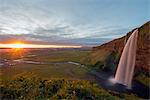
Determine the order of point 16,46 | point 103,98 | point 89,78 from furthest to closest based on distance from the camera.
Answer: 1. point 16,46
2. point 89,78
3. point 103,98

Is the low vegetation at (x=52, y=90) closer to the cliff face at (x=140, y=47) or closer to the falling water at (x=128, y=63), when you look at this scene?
the falling water at (x=128, y=63)

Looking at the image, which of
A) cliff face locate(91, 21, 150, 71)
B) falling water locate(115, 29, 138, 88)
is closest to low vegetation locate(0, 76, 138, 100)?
falling water locate(115, 29, 138, 88)

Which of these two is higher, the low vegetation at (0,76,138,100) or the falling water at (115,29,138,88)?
the falling water at (115,29,138,88)

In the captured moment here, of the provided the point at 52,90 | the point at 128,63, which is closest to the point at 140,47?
the point at 128,63

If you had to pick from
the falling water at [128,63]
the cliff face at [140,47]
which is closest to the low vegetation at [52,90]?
the falling water at [128,63]

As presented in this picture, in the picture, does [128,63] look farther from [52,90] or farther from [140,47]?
[52,90]

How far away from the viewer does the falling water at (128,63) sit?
3.74 m

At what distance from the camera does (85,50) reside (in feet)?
13.2

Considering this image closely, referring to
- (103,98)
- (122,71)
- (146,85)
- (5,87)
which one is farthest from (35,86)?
(146,85)

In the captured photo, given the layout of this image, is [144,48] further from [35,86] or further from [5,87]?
[5,87]

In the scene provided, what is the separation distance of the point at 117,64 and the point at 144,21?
0.66 m

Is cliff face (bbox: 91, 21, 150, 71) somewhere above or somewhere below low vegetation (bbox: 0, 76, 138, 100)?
above

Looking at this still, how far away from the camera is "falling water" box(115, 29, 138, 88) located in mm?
3736

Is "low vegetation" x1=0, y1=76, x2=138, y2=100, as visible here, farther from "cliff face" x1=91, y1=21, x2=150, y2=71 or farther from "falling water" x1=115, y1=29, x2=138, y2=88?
"cliff face" x1=91, y1=21, x2=150, y2=71
